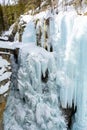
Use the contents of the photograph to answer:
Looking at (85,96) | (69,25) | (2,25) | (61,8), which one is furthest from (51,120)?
(2,25)

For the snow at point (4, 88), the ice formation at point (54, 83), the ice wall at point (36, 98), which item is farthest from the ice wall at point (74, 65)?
the snow at point (4, 88)

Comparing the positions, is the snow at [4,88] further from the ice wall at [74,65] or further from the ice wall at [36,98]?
the ice wall at [74,65]

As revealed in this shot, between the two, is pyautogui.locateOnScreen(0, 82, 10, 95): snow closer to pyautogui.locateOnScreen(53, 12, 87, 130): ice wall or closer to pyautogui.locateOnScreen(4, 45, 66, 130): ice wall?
pyautogui.locateOnScreen(4, 45, 66, 130): ice wall

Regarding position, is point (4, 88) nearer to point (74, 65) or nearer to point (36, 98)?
point (36, 98)

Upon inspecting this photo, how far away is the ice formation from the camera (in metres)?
5.94

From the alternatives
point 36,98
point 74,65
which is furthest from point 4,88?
point 74,65

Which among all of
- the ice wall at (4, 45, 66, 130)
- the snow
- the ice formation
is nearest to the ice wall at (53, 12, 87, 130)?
the ice formation

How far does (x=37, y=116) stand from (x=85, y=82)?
3.57 feet

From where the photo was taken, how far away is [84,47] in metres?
5.85

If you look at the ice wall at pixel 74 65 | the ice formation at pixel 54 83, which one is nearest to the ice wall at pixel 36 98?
the ice formation at pixel 54 83

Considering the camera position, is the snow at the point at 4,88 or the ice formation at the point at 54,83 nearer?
the snow at the point at 4,88

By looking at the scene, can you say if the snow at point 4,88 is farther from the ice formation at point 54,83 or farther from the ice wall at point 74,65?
the ice wall at point 74,65

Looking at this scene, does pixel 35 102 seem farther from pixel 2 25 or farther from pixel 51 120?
pixel 2 25

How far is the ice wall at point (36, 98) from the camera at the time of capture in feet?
19.6
